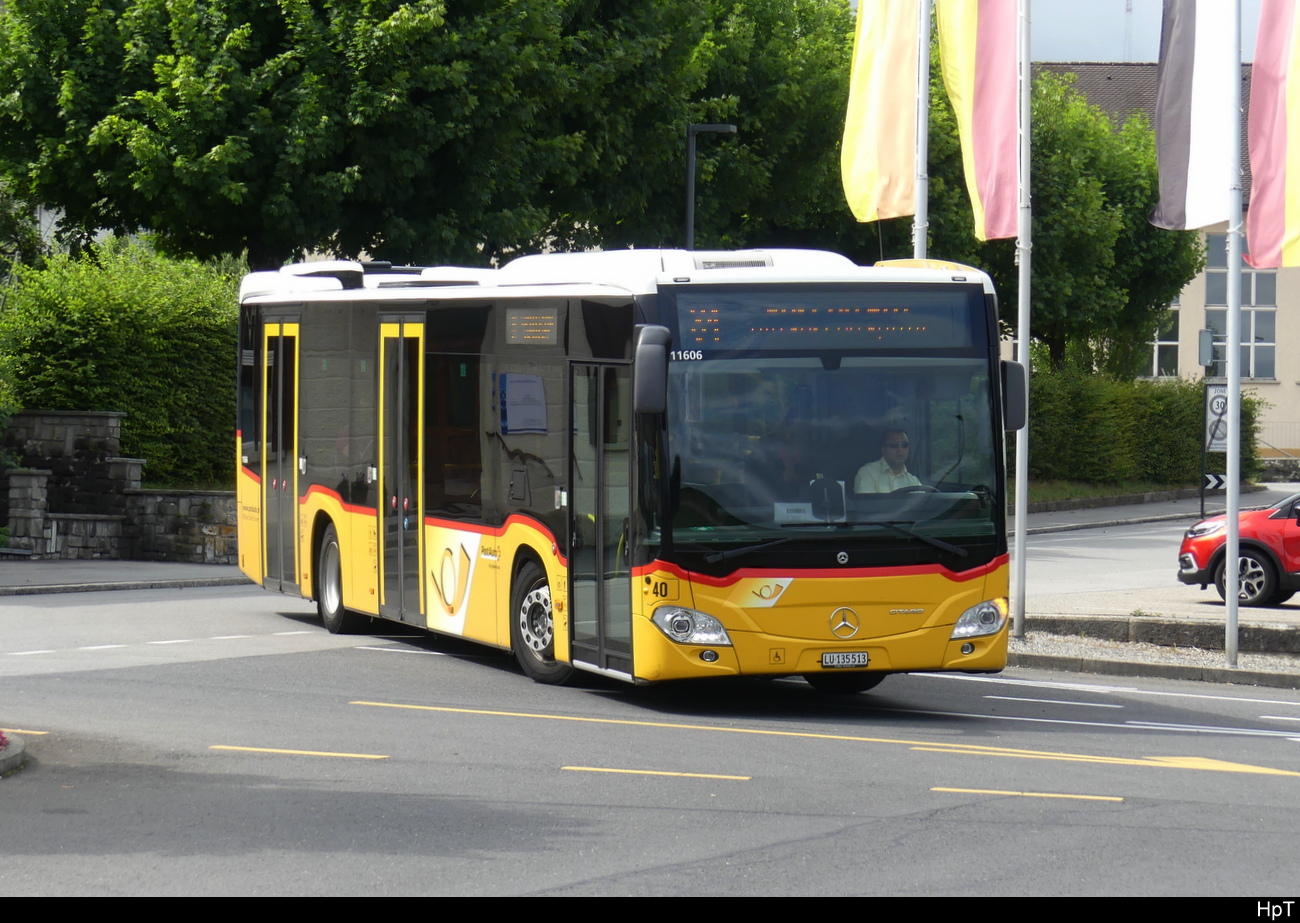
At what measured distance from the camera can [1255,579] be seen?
70.9 feet

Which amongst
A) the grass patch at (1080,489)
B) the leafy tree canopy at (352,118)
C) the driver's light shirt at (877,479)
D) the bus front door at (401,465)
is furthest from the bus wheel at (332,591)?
the grass patch at (1080,489)

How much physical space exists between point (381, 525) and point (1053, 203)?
33623 mm

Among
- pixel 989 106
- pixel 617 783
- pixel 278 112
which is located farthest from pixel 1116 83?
pixel 617 783

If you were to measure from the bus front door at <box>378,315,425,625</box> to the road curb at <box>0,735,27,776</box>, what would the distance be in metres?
5.20

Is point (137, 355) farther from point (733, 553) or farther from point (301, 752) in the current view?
point (301, 752)

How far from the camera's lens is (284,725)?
1115 cm

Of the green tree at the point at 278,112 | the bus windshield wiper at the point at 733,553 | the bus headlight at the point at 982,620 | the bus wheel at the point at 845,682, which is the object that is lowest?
the bus wheel at the point at 845,682

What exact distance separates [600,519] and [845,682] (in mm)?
2581

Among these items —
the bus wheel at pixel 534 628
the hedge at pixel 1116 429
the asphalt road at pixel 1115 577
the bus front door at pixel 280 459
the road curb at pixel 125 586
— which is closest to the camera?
the bus wheel at pixel 534 628

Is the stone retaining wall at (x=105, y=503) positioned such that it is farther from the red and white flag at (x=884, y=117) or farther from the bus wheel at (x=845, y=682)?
the bus wheel at (x=845, y=682)

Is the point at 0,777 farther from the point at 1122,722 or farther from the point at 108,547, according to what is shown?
the point at 108,547

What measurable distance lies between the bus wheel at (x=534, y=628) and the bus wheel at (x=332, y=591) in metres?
3.25

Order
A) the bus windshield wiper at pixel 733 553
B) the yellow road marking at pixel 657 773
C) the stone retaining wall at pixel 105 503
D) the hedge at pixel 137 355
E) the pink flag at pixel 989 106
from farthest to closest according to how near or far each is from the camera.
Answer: the hedge at pixel 137 355, the stone retaining wall at pixel 105 503, the pink flag at pixel 989 106, the bus windshield wiper at pixel 733 553, the yellow road marking at pixel 657 773

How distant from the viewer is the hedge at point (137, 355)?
25.4m
